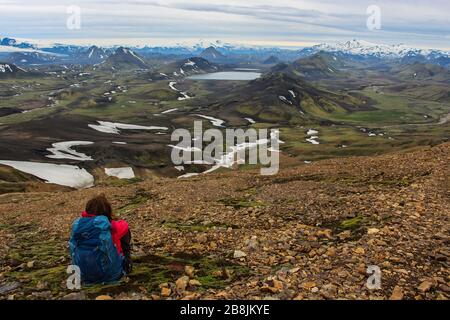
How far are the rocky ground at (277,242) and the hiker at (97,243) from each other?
0.63 m

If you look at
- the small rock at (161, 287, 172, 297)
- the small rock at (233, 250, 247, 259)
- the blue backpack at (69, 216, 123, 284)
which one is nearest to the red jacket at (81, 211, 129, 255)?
the blue backpack at (69, 216, 123, 284)

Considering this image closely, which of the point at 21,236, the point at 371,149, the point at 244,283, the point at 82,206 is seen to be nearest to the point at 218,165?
the point at 371,149

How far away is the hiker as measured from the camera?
43.7 feet

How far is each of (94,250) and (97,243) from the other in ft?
0.79

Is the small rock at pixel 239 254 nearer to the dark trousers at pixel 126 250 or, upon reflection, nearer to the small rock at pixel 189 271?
the small rock at pixel 189 271

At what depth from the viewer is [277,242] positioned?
18.1m

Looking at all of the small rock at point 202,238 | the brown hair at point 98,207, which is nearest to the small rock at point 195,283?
the brown hair at point 98,207

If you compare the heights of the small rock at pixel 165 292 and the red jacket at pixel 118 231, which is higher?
the red jacket at pixel 118 231

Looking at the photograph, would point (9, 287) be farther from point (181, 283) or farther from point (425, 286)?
point (425, 286)

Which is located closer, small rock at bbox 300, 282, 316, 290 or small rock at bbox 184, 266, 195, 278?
small rock at bbox 300, 282, 316, 290

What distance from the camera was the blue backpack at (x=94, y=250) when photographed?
524 inches

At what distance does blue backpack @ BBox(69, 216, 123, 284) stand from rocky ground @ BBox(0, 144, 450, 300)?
62 cm

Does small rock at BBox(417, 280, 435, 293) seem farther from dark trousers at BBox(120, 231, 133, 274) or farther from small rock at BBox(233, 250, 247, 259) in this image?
dark trousers at BBox(120, 231, 133, 274)

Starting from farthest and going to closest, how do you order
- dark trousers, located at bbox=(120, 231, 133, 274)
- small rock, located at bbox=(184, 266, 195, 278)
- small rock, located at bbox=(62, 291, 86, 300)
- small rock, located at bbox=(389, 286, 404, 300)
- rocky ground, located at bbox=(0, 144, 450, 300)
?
small rock, located at bbox=(184, 266, 195, 278) → dark trousers, located at bbox=(120, 231, 133, 274) → rocky ground, located at bbox=(0, 144, 450, 300) → small rock, located at bbox=(62, 291, 86, 300) → small rock, located at bbox=(389, 286, 404, 300)
